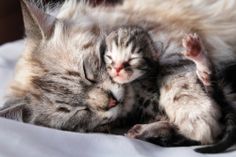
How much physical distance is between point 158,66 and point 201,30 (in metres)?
0.16

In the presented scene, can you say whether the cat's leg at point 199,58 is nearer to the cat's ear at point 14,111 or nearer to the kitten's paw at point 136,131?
the kitten's paw at point 136,131

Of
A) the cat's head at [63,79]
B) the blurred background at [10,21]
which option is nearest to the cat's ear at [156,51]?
the cat's head at [63,79]

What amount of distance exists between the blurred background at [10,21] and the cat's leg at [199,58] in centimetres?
139

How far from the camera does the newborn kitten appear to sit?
3.31ft

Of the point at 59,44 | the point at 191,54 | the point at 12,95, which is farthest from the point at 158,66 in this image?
the point at 12,95

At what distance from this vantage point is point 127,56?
3.62 ft

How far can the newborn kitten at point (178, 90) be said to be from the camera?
101cm

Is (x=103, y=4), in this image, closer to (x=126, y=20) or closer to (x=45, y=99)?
(x=126, y=20)

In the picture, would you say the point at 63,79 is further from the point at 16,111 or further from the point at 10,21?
the point at 10,21

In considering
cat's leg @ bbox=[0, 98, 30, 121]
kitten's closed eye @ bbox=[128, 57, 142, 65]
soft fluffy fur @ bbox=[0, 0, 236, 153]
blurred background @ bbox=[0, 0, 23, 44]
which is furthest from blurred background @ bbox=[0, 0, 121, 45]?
kitten's closed eye @ bbox=[128, 57, 142, 65]

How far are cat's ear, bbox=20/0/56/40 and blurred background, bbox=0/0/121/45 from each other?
44.4 inches

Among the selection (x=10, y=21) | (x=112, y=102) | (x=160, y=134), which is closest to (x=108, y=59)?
(x=112, y=102)

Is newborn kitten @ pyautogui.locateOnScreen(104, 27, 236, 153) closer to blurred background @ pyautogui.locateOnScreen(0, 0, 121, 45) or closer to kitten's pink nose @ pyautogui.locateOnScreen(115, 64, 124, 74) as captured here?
kitten's pink nose @ pyautogui.locateOnScreen(115, 64, 124, 74)

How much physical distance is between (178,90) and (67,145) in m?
0.27
